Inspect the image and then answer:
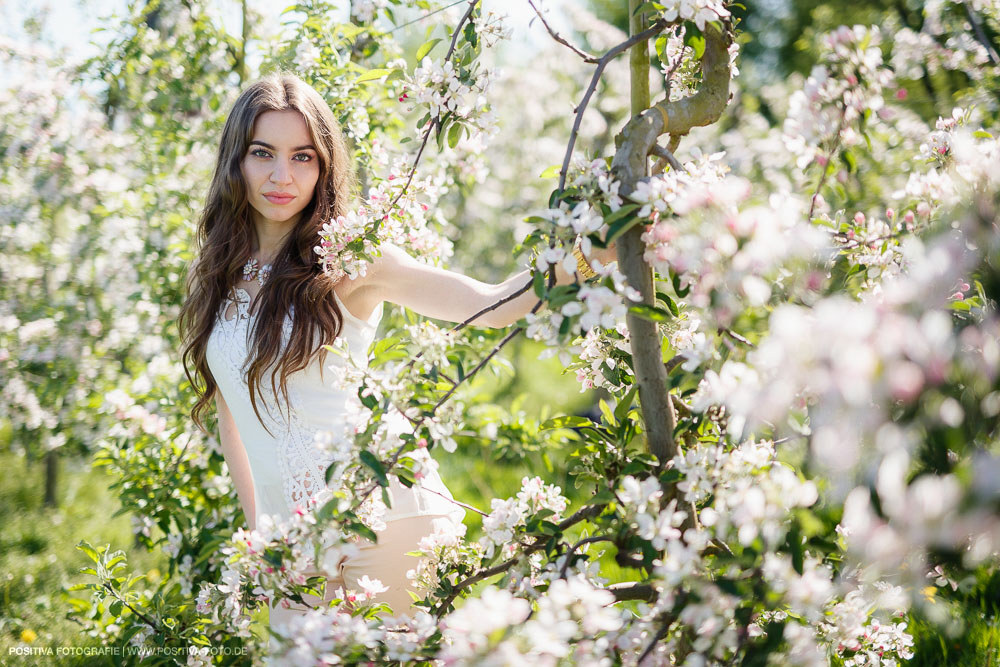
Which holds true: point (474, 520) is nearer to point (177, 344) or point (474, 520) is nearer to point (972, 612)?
point (177, 344)

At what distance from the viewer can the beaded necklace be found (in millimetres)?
2186

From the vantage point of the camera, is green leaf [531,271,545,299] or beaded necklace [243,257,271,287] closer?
green leaf [531,271,545,299]

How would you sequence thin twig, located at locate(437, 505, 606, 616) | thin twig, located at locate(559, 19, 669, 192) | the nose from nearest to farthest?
thin twig, located at locate(559, 19, 669, 192), thin twig, located at locate(437, 505, 606, 616), the nose

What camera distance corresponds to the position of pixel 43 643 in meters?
2.88

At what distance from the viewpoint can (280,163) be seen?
2.13 metres

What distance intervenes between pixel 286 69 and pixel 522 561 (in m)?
1.93

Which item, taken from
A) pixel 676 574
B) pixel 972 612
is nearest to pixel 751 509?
pixel 676 574

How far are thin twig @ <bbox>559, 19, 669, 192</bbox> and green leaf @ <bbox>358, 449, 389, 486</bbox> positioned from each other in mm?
582

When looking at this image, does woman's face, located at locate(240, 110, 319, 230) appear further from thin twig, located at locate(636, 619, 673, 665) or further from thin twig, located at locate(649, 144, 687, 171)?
thin twig, located at locate(636, 619, 673, 665)

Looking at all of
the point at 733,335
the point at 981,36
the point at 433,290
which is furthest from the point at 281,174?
the point at 981,36

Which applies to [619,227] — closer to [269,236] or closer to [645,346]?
[645,346]

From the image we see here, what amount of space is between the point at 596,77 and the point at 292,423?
4.00 feet

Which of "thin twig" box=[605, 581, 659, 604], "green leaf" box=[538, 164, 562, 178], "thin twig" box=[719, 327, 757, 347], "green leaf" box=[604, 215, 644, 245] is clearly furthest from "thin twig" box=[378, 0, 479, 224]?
"thin twig" box=[605, 581, 659, 604]

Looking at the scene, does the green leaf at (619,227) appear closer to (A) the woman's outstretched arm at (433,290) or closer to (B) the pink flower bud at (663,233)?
(B) the pink flower bud at (663,233)
